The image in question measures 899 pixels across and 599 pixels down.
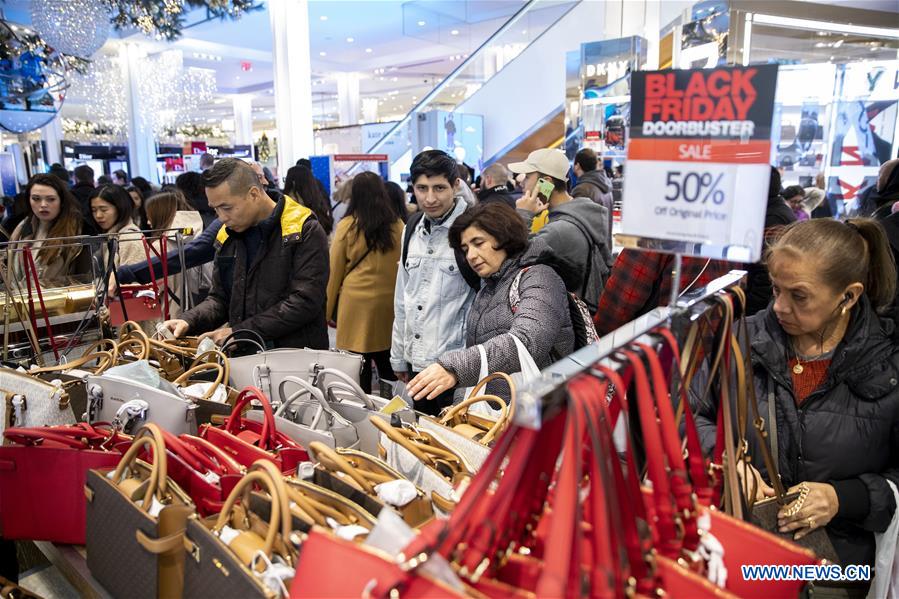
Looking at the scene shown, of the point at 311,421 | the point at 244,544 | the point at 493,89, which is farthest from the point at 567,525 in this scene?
the point at 493,89

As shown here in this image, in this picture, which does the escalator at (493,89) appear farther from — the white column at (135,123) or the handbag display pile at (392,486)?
the handbag display pile at (392,486)

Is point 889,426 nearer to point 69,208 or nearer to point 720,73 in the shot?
point 720,73

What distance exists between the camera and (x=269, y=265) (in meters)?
2.71

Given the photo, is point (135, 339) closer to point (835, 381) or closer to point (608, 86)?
point (835, 381)

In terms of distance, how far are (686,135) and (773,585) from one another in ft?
2.34

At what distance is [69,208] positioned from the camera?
3.78 m

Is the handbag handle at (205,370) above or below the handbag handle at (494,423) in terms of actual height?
below

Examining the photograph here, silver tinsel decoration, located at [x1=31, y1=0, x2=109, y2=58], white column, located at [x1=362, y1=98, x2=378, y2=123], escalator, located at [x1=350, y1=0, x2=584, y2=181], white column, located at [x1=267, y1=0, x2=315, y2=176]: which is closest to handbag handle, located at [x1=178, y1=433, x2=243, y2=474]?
silver tinsel decoration, located at [x1=31, y1=0, x2=109, y2=58]

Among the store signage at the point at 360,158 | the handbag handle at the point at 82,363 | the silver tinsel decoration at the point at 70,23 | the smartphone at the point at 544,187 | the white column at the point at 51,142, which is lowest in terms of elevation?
the handbag handle at the point at 82,363

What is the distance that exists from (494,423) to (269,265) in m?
1.46

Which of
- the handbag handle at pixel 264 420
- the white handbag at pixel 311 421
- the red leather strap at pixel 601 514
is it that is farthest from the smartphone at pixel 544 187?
the red leather strap at pixel 601 514

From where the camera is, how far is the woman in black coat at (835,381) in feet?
4.69

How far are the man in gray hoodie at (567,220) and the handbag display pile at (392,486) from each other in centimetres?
140

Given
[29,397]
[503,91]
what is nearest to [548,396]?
[29,397]
